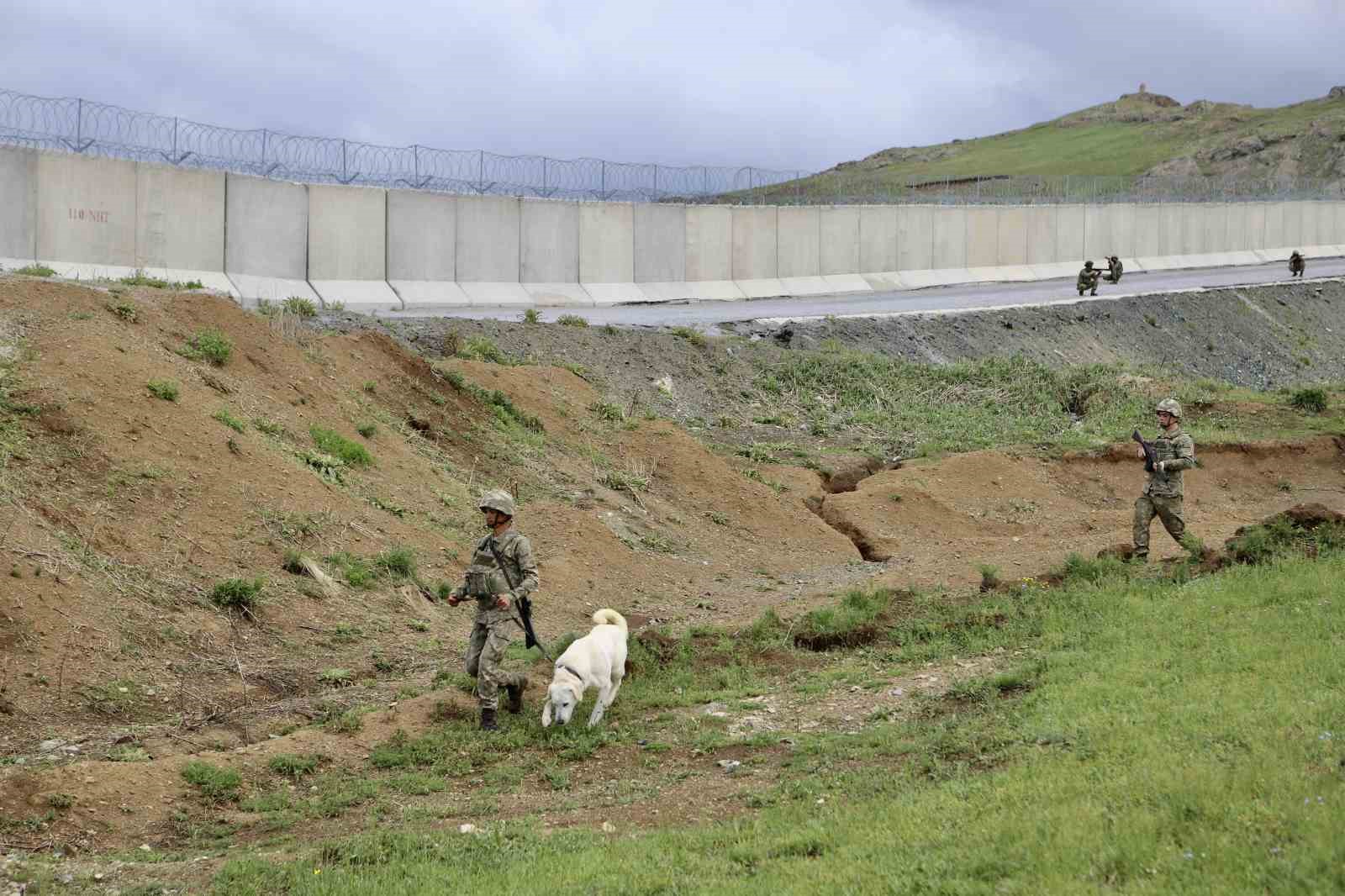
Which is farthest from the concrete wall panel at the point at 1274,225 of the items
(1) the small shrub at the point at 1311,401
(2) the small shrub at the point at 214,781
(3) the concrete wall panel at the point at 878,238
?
(2) the small shrub at the point at 214,781

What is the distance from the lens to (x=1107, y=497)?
2527 cm

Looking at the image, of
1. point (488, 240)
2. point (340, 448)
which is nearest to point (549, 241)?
point (488, 240)

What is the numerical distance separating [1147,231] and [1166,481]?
48748 millimetres

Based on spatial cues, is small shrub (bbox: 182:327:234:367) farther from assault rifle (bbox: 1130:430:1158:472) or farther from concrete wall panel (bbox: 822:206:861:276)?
concrete wall panel (bbox: 822:206:861:276)

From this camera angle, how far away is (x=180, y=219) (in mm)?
29797

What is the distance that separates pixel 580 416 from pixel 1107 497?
31.2 feet

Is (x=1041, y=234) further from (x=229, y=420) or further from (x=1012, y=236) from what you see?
(x=229, y=420)

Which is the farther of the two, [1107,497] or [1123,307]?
[1123,307]

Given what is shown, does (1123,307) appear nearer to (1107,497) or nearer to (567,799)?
(1107,497)

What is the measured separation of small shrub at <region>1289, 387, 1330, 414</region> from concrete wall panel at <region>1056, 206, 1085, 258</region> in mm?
26368

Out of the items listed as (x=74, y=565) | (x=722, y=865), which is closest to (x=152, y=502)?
(x=74, y=565)

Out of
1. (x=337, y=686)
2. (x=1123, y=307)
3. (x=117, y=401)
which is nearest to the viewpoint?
(x=337, y=686)

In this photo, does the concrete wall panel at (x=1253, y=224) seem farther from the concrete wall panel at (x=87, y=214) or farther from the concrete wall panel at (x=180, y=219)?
the concrete wall panel at (x=87, y=214)

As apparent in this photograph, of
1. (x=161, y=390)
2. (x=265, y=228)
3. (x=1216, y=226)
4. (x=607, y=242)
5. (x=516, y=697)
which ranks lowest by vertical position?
(x=516, y=697)
